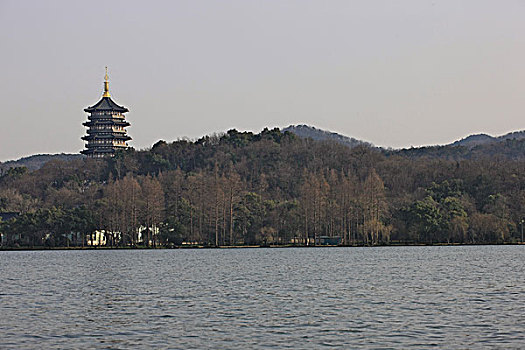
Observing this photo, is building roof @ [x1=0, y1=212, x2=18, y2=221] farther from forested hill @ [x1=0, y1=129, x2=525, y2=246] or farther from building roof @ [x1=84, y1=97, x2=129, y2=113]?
building roof @ [x1=84, y1=97, x2=129, y2=113]

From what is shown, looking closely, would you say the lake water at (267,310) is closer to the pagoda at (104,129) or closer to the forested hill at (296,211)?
the forested hill at (296,211)

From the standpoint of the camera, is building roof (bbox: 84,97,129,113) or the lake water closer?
the lake water

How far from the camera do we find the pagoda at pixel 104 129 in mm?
144250

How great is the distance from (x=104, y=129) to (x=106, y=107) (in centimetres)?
411

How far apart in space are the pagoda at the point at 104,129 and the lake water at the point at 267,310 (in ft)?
339

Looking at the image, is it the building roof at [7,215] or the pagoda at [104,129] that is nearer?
the building roof at [7,215]

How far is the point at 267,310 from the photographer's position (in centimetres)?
2506

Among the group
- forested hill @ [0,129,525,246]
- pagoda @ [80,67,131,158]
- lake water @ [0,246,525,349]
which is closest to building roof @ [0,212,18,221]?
forested hill @ [0,129,525,246]

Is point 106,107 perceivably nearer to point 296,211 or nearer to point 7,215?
point 7,215

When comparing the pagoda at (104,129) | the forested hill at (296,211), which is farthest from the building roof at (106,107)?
the forested hill at (296,211)

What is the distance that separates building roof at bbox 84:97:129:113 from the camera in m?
144

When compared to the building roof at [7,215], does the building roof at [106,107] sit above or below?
above

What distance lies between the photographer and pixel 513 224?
87.4 meters

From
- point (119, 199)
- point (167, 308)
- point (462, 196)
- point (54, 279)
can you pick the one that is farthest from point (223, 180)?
point (167, 308)
